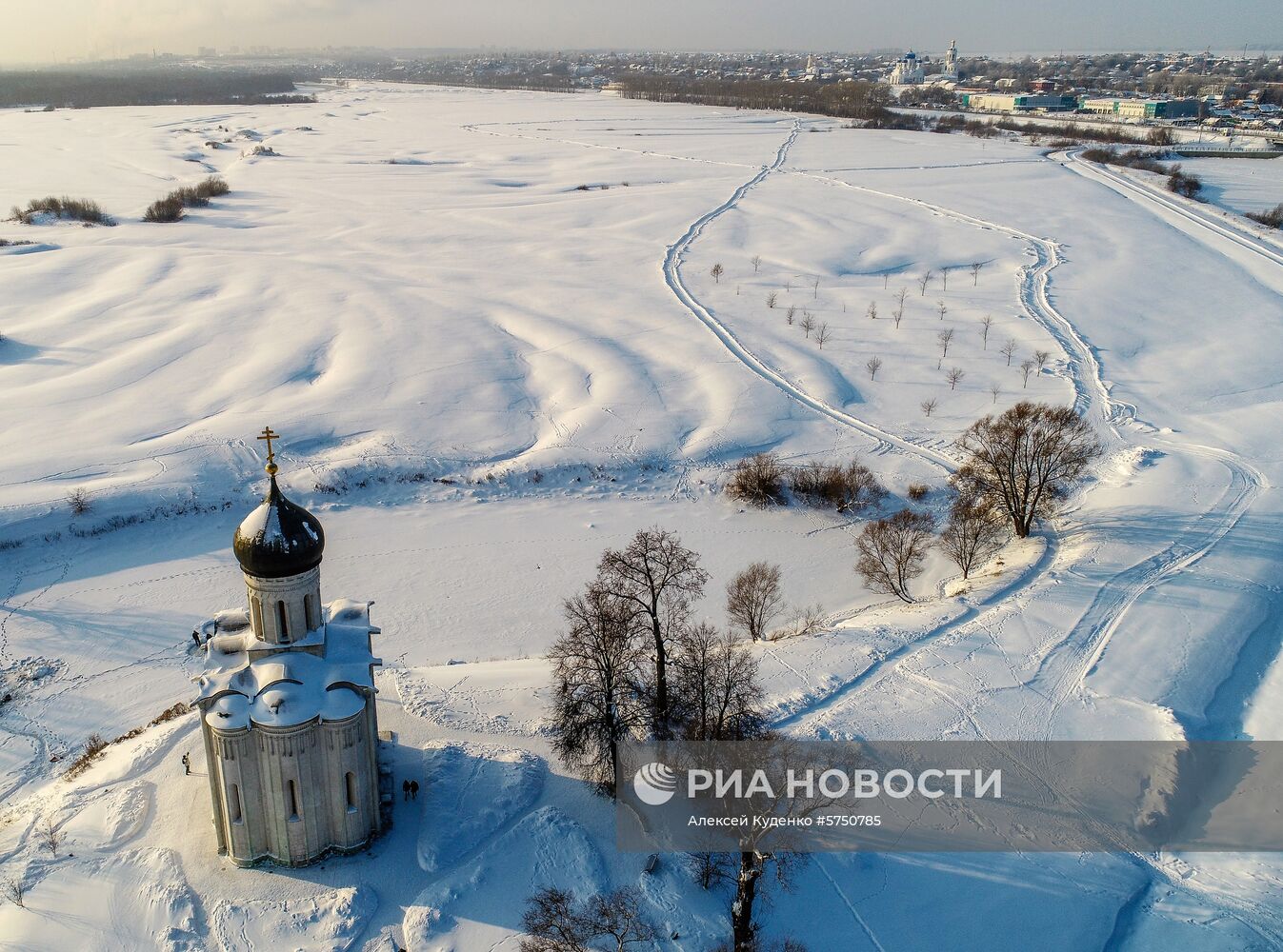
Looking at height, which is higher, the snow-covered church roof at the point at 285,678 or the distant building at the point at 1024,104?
the distant building at the point at 1024,104

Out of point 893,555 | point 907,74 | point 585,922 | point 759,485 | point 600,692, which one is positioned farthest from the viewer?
point 907,74

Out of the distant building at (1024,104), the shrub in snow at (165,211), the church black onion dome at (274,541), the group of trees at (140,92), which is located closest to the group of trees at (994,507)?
the church black onion dome at (274,541)

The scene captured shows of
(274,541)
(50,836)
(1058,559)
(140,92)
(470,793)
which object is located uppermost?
(140,92)

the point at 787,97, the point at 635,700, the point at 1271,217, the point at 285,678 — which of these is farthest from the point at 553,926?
the point at 787,97

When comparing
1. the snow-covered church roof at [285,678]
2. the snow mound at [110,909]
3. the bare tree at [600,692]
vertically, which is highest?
the snow-covered church roof at [285,678]

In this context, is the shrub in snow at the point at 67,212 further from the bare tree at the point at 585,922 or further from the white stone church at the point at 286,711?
the bare tree at the point at 585,922

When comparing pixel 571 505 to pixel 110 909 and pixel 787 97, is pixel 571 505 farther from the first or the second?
pixel 787 97

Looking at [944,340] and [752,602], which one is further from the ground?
[944,340]

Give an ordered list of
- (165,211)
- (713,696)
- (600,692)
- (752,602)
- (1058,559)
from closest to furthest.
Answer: (713,696), (600,692), (752,602), (1058,559), (165,211)
